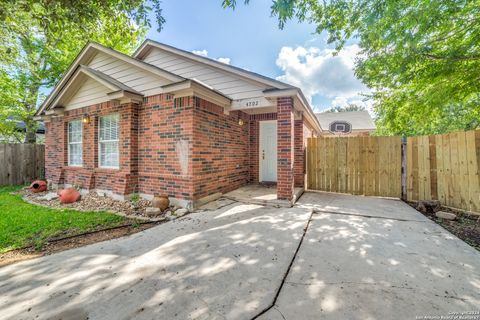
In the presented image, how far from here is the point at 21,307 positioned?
1929mm

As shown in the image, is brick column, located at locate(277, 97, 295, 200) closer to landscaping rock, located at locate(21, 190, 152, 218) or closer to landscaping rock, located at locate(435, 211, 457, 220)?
landscaping rock, located at locate(435, 211, 457, 220)

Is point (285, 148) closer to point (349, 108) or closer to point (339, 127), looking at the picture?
point (339, 127)

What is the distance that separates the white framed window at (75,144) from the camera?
746cm

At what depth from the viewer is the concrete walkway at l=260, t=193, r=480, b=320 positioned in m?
1.85

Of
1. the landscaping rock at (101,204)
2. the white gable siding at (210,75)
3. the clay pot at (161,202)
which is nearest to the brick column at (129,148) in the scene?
the landscaping rock at (101,204)

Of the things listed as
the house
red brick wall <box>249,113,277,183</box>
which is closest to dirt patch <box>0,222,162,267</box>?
the house

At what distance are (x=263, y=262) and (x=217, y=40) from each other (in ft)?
30.1

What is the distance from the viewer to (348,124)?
54.9 feet

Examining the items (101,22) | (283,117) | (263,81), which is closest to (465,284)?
(283,117)

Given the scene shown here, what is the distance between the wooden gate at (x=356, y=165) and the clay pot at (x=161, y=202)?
5152 millimetres

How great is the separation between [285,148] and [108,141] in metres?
5.67

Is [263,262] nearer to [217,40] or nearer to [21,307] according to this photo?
[21,307]

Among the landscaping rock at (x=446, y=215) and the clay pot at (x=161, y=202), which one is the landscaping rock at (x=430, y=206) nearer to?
the landscaping rock at (x=446, y=215)

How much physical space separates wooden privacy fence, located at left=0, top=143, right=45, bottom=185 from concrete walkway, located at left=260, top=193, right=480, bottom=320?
13434 millimetres
